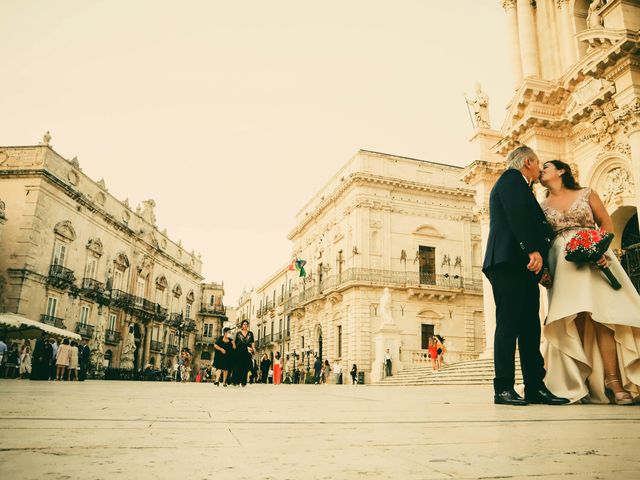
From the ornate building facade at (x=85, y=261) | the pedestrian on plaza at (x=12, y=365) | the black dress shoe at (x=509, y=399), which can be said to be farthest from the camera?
the ornate building facade at (x=85, y=261)

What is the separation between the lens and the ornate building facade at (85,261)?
24016mm

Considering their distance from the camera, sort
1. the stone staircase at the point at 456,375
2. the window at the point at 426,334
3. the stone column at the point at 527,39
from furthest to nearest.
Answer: the window at the point at 426,334 → the stone column at the point at 527,39 → the stone staircase at the point at 456,375

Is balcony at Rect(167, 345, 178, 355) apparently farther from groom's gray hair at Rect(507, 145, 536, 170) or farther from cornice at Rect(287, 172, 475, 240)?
groom's gray hair at Rect(507, 145, 536, 170)

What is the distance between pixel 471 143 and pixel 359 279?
1119cm

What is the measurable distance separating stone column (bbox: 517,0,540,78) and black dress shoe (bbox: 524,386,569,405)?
1415cm

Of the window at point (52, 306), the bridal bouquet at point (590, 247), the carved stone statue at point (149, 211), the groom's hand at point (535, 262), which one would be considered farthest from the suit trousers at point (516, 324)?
the carved stone statue at point (149, 211)

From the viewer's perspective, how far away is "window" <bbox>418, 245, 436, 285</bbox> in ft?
94.7

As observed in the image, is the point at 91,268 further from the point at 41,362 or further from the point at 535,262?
the point at 535,262

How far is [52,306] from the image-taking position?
84.4ft

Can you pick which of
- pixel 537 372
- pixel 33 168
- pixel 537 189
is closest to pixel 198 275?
pixel 33 168

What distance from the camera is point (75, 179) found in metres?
28.0

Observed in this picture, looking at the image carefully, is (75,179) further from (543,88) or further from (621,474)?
(621,474)

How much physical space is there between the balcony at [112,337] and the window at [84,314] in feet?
7.66

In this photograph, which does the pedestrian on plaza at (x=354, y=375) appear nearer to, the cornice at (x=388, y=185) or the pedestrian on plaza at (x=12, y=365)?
the cornice at (x=388, y=185)
